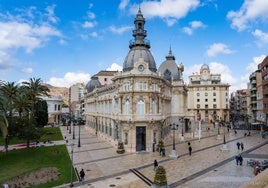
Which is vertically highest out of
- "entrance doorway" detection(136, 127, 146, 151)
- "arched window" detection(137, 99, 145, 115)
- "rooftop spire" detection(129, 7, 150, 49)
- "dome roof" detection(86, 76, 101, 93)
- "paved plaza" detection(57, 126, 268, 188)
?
"rooftop spire" detection(129, 7, 150, 49)

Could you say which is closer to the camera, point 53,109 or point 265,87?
point 265,87

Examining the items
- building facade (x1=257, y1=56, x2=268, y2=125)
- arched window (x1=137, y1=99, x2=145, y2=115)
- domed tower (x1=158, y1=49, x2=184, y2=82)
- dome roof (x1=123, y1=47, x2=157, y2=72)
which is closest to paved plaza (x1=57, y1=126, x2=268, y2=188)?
arched window (x1=137, y1=99, x2=145, y2=115)

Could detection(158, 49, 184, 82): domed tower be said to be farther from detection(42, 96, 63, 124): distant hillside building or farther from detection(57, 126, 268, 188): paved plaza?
detection(42, 96, 63, 124): distant hillside building

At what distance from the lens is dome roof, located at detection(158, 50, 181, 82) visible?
213ft

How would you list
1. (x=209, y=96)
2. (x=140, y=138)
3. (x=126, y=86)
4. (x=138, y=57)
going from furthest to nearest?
(x=209, y=96) < (x=138, y=57) < (x=126, y=86) < (x=140, y=138)

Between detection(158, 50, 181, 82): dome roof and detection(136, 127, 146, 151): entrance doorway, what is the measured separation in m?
23.3

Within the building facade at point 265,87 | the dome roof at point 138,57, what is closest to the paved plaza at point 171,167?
the dome roof at point 138,57

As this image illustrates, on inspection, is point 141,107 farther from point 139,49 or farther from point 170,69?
point 170,69

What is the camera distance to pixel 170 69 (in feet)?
218

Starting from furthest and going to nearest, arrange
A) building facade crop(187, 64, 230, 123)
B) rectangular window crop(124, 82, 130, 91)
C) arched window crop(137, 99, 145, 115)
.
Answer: building facade crop(187, 64, 230, 123), rectangular window crop(124, 82, 130, 91), arched window crop(137, 99, 145, 115)

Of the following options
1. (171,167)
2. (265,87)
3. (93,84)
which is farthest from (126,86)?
(265,87)

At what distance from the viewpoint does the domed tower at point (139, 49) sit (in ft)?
152

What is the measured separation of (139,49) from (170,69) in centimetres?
2111

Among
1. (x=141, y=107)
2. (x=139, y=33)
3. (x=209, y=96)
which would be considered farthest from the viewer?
(x=209, y=96)
